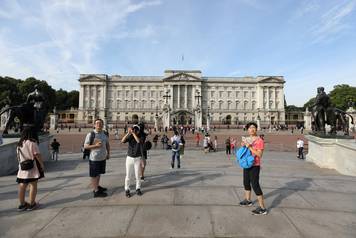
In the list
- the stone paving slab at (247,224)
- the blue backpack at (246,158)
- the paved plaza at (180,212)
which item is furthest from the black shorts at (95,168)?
the blue backpack at (246,158)

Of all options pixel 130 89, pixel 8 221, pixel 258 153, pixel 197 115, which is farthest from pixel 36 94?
pixel 130 89

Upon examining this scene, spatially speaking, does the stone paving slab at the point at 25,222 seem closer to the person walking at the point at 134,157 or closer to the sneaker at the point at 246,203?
the person walking at the point at 134,157

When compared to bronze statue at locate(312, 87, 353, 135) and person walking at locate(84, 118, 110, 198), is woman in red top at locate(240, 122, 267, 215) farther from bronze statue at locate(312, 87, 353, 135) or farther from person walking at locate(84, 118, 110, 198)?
bronze statue at locate(312, 87, 353, 135)

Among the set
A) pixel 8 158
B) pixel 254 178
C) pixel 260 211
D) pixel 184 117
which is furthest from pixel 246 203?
pixel 184 117

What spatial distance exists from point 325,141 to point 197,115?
43.0 meters

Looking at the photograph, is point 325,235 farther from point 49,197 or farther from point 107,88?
point 107,88

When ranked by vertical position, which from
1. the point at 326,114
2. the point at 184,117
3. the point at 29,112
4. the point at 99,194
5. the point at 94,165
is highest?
the point at 184,117

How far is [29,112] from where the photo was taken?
417 inches

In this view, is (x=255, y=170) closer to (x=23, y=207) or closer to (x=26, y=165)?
(x=26, y=165)

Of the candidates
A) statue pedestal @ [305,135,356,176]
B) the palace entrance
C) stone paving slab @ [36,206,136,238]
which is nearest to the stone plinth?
stone paving slab @ [36,206,136,238]

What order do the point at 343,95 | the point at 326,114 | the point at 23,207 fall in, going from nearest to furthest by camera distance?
the point at 23,207 < the point at 326,114 < the point at 343,95

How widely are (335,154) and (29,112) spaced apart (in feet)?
47.2

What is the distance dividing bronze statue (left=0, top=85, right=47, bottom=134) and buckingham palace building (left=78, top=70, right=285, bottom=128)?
80.3 m

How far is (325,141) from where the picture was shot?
1174 cm
